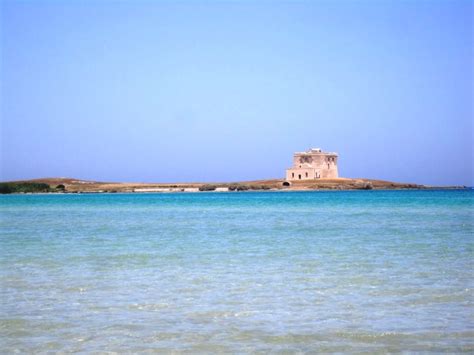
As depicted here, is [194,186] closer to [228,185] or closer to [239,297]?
[228,185]

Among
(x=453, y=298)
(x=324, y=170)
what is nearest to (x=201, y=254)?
(x=453, y=298)

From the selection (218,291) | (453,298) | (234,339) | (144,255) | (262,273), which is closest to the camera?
(234,339)

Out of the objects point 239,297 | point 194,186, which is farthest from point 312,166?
point 239,297

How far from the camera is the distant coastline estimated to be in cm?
9694

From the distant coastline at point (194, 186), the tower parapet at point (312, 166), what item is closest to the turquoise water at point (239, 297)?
the distant coastline at point (194, 186)

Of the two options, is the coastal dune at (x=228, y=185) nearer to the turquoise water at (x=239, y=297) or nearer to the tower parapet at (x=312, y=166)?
the tower parapet at (x=312, y=166)

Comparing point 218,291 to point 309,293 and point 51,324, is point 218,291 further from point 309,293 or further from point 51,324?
point 51,324

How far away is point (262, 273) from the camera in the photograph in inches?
404

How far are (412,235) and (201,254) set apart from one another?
6.79m

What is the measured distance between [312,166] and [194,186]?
20729 mm

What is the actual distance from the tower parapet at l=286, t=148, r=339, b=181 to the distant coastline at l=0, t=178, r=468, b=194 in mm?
1904

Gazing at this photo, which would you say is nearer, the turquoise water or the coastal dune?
the turquoise water

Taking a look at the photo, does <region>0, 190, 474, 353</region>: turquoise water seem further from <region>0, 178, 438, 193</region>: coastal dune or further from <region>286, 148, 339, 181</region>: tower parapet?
<region>286, 148, 339, 181</region>: tower parapet

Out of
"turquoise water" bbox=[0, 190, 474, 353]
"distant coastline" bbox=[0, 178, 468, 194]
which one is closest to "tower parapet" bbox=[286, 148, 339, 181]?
"distant coastline" bbox=[0, 178, 468, 194]
